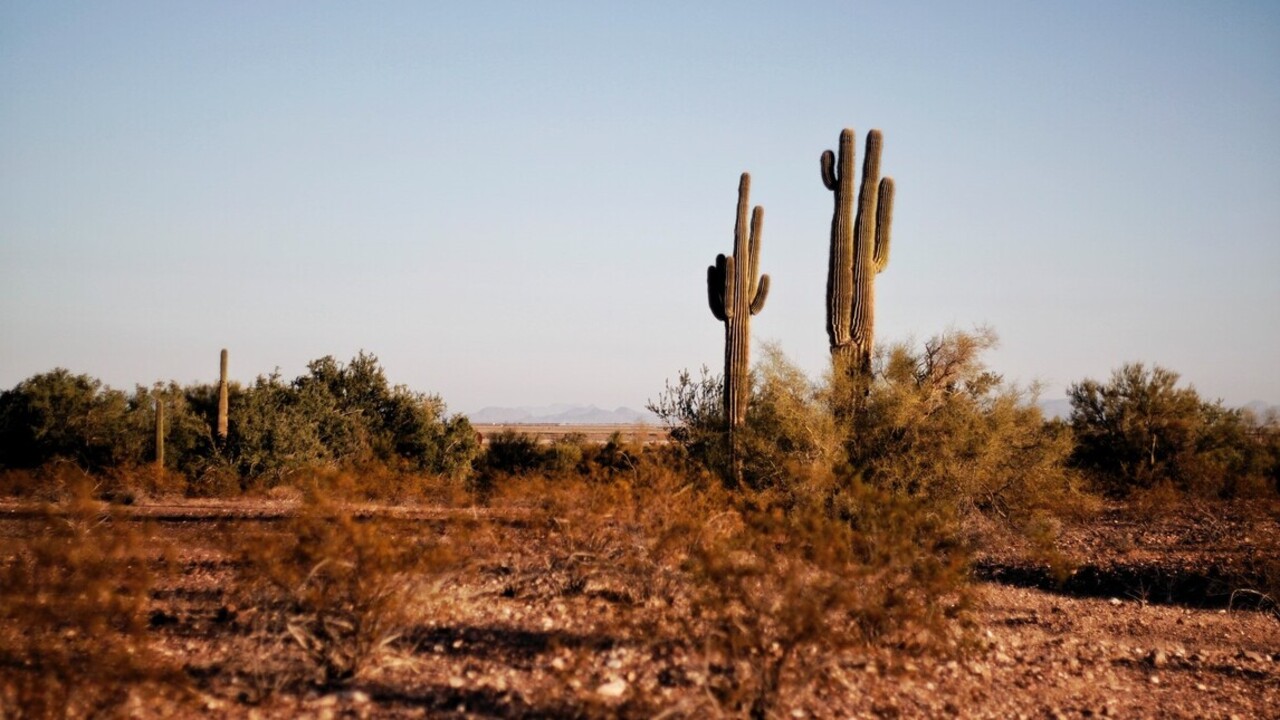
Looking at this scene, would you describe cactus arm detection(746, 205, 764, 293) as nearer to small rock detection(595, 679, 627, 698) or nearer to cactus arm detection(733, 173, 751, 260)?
cactus arm detection(733, 173, 751, 260)

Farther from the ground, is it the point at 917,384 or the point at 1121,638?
the point at 917,384

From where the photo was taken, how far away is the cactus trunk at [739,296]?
18438mm

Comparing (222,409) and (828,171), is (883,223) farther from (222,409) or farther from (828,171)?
(222,409)

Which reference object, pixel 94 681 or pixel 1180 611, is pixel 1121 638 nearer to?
pixel 1180 611

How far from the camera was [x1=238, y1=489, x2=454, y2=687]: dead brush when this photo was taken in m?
7.39

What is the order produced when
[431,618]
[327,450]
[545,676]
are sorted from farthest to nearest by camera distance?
[327,450]
[431,618]
[545,676]

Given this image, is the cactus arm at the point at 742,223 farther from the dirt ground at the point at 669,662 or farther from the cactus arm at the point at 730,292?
the dirt ground at the point at 669,662

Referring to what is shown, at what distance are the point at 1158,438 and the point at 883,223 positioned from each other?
1113 centimetres

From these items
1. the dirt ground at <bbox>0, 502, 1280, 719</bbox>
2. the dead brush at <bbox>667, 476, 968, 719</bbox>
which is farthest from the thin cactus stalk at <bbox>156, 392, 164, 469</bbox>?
the dead brush at <bbox>667, 476, 968, 719</bbox>

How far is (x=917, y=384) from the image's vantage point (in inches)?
653

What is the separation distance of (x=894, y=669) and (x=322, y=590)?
4.31 metres

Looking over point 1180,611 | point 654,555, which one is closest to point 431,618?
point 654,555

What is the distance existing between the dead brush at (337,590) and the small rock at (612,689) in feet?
5.02

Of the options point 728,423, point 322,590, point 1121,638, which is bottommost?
point 1121,638
